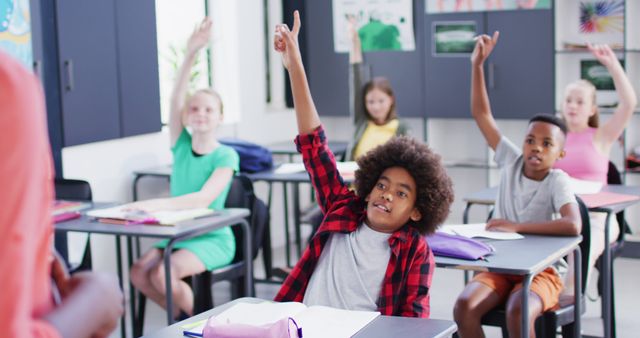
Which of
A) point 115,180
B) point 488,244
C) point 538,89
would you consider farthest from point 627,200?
point 115,180

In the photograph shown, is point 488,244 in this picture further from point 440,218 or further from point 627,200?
point 627,200

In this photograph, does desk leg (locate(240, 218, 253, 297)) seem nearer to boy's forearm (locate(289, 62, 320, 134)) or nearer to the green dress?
the green dress

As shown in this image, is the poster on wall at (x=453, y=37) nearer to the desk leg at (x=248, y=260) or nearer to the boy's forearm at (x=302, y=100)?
the desk leg at (x=248, y=260)

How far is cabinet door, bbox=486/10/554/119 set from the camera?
5.96 metres

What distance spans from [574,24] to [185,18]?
8.00ft

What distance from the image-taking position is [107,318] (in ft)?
3.39

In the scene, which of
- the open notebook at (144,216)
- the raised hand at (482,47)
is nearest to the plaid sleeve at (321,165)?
the open notebook at (144,216)

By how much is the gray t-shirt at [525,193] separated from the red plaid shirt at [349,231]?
106 centimetres

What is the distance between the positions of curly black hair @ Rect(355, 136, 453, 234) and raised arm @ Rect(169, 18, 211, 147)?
77.1 inches

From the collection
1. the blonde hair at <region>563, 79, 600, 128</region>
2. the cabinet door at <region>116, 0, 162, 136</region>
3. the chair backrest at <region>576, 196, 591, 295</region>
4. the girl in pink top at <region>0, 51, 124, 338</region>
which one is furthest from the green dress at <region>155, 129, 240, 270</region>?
the girl in pink top at <region>0, 51, 124, 338</region>

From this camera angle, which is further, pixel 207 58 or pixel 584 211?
pixel 207 58

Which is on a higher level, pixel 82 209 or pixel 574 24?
pixel 574 24

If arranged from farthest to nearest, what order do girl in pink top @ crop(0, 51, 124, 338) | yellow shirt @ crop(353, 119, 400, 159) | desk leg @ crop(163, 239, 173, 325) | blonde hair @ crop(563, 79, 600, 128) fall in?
yellow shirt @ crop(353, 119, 400, 159) → blonde hair @ crop(563, 79, 600, 128) → desk leg @ crop(163, 239, 173, 325) → girl in pink top @ crop(0, 51, 124, 338)

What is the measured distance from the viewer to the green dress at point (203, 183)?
4184 millimetres
